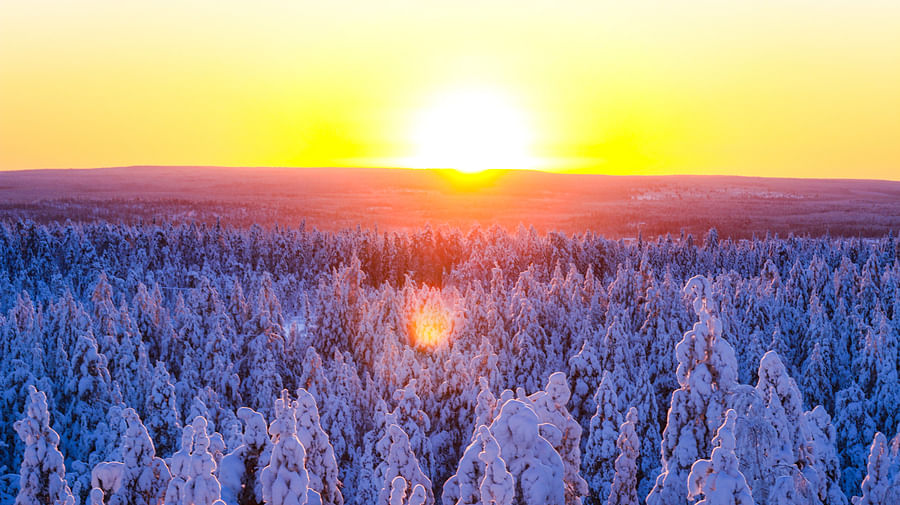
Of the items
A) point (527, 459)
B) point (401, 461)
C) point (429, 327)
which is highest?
point (527, 459)

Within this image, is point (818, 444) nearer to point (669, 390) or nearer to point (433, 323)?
point (669, 390)

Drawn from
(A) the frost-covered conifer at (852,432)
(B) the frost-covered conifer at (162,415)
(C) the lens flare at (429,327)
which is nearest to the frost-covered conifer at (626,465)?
(A) the frost-covered conifer at (852,432)

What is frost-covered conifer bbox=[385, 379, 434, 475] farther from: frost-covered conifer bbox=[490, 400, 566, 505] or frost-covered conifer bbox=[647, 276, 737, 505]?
frost-covered conifer bbox=[490, 400, 566, 505]

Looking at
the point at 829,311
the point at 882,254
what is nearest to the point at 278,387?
the point at 829,311

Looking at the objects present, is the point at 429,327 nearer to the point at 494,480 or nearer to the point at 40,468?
the point at 40,468

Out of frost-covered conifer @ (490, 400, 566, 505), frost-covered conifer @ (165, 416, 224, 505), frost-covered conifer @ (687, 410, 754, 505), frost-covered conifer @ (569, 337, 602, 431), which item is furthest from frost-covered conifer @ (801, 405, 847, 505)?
frost-covered conifer @ (165, 416, 224, 505)

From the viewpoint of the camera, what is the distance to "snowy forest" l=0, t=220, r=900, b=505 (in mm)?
13883

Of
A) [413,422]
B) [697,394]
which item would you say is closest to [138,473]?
[413,422]

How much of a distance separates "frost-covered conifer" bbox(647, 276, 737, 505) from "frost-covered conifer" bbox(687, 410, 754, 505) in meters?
3.29

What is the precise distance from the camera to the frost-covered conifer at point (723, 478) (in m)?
11.0

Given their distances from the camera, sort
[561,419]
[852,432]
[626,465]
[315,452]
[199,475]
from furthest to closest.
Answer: [852,432] < [626,465] < [315,452] < [561,419] < [199,475]

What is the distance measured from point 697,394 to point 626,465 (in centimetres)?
402

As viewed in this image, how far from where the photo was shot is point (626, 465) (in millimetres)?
17938

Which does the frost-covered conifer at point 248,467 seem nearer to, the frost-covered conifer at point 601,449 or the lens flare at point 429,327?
the frost-covered conifer at point 601,449
